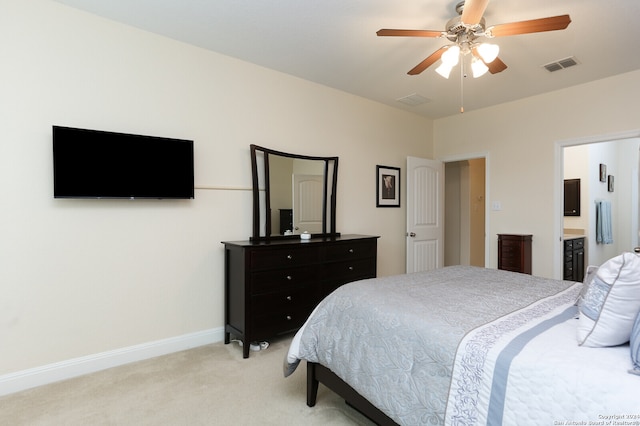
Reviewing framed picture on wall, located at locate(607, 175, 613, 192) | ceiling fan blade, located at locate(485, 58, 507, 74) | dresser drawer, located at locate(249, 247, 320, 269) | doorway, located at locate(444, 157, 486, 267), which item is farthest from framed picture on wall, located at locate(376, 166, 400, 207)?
framed picture on wall, located at locate(607, 175, 613, 192)

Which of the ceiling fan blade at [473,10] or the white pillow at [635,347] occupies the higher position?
the ceiling fan blade at [473,10]

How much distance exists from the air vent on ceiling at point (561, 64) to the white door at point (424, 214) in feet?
5.95

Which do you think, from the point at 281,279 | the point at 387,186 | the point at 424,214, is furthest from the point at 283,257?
the point at 424,214

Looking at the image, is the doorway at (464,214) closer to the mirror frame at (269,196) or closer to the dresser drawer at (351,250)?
the dresser drawer at (351,250)

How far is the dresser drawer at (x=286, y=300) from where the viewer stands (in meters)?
A: 2.84

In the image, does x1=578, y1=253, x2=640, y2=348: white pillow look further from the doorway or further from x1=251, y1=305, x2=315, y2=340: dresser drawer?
the doorway

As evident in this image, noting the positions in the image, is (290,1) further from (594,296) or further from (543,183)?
(543,183)

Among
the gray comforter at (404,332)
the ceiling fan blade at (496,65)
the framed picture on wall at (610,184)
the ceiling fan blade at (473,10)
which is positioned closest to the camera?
the gray comforter at (404,332)

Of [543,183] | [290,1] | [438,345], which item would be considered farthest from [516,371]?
[543,183]

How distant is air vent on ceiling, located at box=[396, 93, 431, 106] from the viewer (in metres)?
4.16

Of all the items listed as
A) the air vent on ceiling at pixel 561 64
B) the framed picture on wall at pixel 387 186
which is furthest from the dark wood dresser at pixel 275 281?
the air vent on ceiling at pixel 561 64

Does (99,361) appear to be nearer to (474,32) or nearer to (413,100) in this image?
(474,32)

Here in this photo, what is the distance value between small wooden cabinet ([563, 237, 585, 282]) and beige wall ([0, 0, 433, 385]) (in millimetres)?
3607

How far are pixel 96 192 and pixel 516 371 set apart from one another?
108 inches
